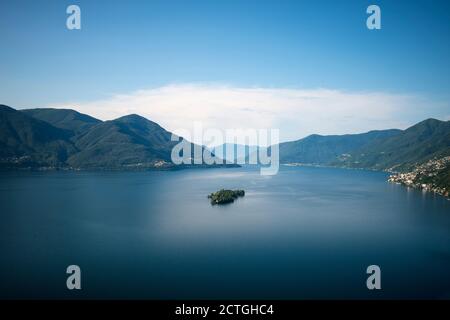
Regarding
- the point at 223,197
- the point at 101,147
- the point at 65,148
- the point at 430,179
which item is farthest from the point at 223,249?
the point at 65,148

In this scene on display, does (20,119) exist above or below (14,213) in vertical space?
above

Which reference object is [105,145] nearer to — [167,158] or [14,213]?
[167,158]

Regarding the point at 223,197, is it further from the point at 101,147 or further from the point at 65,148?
the point at 65,148

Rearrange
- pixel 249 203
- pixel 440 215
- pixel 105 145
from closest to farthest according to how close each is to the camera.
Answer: pixel 440 215 < pixel 249 203 < pixel 105 145

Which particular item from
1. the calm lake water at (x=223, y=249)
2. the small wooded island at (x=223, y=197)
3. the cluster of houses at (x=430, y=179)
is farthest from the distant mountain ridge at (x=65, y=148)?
the cluster of houses at (x=430, y=179)

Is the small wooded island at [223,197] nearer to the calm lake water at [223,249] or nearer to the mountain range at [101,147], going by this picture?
the calm lake water at [223,249]
